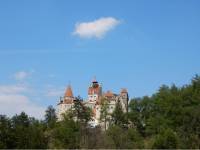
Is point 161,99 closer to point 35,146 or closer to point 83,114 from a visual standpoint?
point 83,114

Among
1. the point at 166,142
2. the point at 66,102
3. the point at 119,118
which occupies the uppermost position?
the point at 66,102

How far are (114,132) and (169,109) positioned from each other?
1673cm

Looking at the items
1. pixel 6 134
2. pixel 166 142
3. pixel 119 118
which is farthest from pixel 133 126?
pixel 166 142

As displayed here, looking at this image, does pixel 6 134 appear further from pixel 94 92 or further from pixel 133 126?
pixel 94 92

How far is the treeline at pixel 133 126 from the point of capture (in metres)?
61.4

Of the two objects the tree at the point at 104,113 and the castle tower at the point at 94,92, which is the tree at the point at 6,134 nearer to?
the tree at the point at 104,113

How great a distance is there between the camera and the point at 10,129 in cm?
6369

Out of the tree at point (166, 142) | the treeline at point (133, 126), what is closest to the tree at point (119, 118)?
the treeline at point (133, 126)

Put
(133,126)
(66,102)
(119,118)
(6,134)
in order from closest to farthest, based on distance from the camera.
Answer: (6,134), (133,126), (119,118), (66,102)

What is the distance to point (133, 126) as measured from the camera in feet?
329

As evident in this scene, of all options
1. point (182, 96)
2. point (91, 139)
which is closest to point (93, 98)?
point (182, 96)

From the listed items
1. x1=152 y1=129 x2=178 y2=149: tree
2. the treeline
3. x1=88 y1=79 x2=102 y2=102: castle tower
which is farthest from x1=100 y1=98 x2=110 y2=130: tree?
x1=152 y1=129 x2=178 y2=149: tree

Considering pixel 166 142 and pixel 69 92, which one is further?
pixel 69 92

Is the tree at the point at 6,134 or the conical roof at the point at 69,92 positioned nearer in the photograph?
the tree at the point at 6,134
